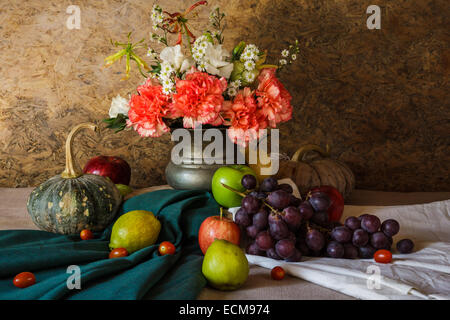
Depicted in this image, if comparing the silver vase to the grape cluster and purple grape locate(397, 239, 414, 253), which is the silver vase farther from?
purple grape locate(397, 239, 414, 253)

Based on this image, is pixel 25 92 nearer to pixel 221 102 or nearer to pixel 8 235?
pixel 8 235

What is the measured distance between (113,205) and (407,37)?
60.5 inches

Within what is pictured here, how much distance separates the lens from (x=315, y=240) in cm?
99

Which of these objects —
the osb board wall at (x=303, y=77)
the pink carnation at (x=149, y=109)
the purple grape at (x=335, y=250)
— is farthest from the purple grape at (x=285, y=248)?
the osb board wall at (x=303, y=77)

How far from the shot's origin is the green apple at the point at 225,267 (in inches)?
33.2

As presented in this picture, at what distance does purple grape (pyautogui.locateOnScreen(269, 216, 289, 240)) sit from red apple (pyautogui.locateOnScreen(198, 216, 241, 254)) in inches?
4.2

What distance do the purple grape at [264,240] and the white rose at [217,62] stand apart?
54 centimetres

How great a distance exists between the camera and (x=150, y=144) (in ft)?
6.64

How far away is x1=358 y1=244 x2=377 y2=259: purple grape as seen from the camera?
100 centimetres

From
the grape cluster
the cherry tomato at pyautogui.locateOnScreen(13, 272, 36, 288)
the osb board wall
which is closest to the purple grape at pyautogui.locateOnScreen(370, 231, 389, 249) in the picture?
the grape cluster

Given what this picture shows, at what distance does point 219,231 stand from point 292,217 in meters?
0.19

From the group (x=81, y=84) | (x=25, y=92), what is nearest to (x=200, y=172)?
(x=81, y=84)

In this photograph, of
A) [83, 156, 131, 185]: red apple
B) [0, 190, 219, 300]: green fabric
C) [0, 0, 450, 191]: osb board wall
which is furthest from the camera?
[0, 0, 450, 191]: osb board wall

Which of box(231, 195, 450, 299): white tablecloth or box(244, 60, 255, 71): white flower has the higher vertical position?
box(244, 60, 255, 71): white flower
